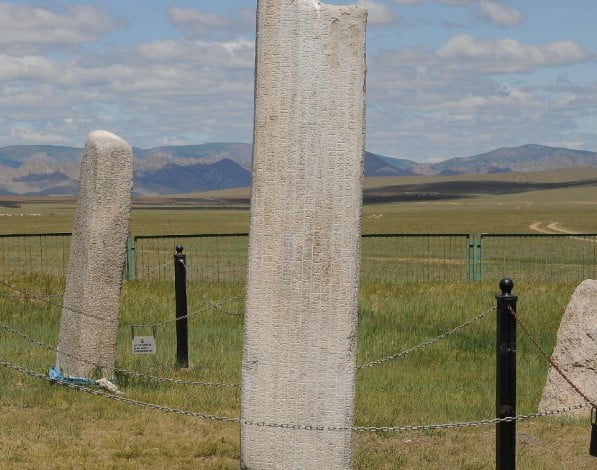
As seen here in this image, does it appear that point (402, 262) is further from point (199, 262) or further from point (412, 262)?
point (199, 262)

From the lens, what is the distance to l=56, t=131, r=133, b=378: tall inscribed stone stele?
11094 mm

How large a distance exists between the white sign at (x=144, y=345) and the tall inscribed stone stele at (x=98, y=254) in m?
0.89

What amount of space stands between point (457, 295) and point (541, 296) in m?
1.49

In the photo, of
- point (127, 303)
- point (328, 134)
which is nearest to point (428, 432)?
point (328, 134)

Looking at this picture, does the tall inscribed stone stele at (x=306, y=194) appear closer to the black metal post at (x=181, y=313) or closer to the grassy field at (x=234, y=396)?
the grassy field at (x=234, y=396)

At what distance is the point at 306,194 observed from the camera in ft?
22.7

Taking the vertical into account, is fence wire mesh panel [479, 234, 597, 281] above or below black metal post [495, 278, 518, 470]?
below

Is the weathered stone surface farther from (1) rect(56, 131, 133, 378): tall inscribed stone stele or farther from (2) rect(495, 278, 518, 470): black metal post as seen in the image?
(1) rect(56, 131, 133, 378): tall inscribed stone stele

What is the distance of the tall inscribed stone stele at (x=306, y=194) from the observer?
6.91 metres

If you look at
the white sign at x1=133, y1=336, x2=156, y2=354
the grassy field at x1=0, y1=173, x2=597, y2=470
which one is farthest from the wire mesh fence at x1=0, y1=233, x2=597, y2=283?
the white sign at x1=133, y1=336, x2=156, y2=354

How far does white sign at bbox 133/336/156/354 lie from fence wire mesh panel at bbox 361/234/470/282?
40.9 ft

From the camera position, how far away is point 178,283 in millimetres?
13094

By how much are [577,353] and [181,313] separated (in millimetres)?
4560

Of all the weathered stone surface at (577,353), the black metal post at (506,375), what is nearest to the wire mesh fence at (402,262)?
the weathered stone surface at (577,353)
